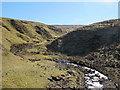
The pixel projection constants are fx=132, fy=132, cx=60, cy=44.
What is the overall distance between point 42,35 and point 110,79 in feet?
410

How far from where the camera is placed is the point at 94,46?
86.1 m

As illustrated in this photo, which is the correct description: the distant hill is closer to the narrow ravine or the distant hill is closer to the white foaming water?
the white foaming water

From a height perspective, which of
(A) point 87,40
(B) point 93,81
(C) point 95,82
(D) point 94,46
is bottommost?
(C) point 95,82

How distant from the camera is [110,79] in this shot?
42.1m

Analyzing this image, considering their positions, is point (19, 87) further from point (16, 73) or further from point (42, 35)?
point (42, 35)

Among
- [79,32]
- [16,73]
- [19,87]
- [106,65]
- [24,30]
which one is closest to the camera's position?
[19,87]

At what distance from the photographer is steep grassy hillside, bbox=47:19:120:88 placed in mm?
64625

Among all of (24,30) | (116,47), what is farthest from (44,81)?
(24,30)

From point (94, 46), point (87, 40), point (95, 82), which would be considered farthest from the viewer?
point (87, 40)

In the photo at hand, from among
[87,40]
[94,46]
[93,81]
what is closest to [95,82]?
[93,81]

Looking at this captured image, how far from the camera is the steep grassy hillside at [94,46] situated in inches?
2544

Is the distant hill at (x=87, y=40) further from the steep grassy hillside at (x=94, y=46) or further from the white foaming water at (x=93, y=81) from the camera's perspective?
the white foaming water at (x=93, y=81)

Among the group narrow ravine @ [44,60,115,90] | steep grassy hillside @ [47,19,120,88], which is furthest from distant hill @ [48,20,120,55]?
narrow ravine @ [44,60,115,90]

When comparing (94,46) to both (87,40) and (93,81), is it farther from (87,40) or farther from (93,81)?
(93,81)
